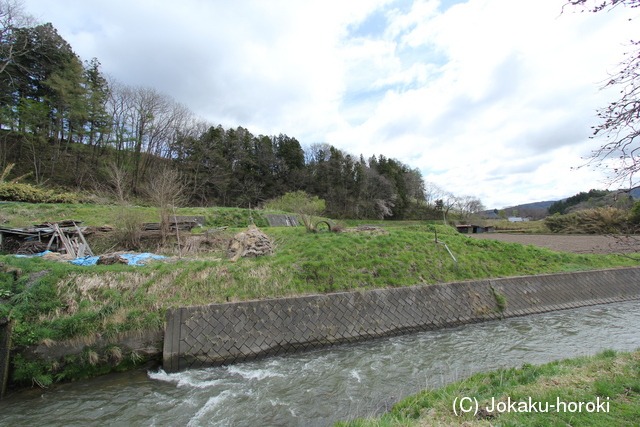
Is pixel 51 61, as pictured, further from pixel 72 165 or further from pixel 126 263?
pixel 126 263

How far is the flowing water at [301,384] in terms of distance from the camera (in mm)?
4559

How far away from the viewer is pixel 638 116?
11.0 ft

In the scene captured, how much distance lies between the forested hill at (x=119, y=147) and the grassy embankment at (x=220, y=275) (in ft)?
22.8

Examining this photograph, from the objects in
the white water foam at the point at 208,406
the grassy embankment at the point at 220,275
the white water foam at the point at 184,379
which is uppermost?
the grassy embankment at the point at 220,275

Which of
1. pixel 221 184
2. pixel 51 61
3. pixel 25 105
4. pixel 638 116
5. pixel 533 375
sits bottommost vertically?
pixel 533 375

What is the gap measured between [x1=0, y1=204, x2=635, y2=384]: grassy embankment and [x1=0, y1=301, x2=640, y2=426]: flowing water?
0.91 m

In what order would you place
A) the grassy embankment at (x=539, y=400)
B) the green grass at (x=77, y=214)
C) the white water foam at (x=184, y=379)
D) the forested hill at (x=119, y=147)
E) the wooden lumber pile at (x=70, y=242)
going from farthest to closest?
the forested hill at (x=119, y=147)
the green grass at (x=77, y=214)
the wooden lumber pile at (x=70, y=242)
the white water foam at (x=184, y=379)
the grassy embankment at (x=539, y=400)

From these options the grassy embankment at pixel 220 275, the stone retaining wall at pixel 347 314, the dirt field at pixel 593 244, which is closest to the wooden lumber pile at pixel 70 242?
the grassy embankment at pixel 220 275

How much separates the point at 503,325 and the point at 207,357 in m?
8.54

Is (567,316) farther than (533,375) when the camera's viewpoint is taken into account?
Yes

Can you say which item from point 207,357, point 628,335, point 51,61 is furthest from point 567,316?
point 51,61

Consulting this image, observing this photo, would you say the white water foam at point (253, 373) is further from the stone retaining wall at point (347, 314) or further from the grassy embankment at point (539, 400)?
the grassy embankment at point (539, 400)

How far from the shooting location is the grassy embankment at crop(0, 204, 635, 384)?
5.88m

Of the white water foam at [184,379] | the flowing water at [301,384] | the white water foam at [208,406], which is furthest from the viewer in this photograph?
the white water foam at [184,379]
